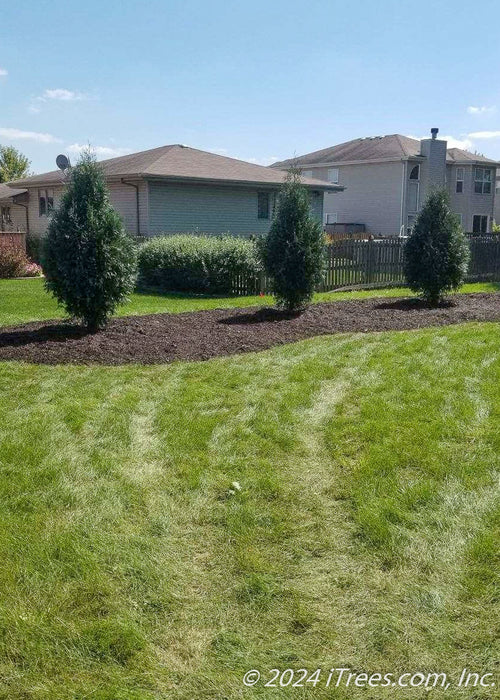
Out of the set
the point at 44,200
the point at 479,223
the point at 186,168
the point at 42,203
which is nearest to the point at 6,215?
the point at 42,203

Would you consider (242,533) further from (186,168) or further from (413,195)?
(413,195)

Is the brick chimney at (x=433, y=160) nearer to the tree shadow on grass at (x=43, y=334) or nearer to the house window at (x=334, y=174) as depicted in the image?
the house window at (x=334, y=174)

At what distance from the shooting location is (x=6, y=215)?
35.3 meters

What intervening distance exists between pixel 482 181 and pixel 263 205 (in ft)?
66.8

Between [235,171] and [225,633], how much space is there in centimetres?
2470

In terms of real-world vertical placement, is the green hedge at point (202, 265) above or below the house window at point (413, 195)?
below

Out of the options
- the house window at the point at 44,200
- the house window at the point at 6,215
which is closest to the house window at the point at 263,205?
the house window at the point at 44,200

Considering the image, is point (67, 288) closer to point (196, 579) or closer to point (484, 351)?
point (484, 351)

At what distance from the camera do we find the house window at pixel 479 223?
4200cm

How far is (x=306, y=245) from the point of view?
1189cm

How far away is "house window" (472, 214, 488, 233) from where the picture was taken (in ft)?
138

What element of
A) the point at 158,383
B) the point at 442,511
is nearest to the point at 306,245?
the point at 158,383

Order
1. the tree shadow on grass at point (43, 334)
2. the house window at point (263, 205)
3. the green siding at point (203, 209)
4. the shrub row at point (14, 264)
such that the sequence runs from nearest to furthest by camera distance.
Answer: the tree shadow on grass at point (43, 334) < the shrub row at point (14, 264) < the green siding at point (203, 209) < the house window at point (263, 205)

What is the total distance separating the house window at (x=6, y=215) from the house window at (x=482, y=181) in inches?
1068
